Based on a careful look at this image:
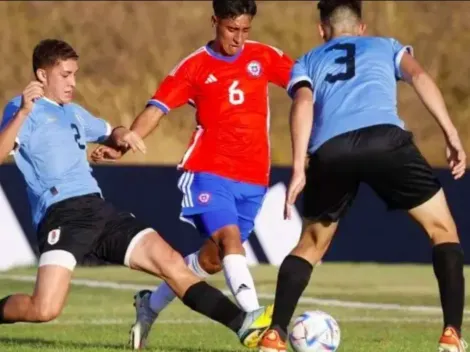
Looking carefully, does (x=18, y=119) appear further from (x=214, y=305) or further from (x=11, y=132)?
(x=214, y=305)

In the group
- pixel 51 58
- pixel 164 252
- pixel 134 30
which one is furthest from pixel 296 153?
pixel 134 30

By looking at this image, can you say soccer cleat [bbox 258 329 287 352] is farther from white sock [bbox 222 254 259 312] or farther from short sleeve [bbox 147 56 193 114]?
short sleeve [bbox 147 56 193 114]

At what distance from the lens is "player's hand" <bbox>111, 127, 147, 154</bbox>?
9.80m

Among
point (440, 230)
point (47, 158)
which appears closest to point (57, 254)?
point (47, 158)

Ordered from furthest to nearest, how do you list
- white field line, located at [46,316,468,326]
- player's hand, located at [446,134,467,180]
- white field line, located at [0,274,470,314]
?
white field line, located at [0,274,470,314] → white field line, located at [46,316,468,326] → player's hand, located at [446,134,467,180]

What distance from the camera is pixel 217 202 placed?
34.9ft

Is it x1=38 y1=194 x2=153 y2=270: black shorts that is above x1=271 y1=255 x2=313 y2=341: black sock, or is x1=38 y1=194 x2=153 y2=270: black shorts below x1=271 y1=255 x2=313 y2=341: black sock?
above

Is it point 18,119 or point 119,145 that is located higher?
point 18,119

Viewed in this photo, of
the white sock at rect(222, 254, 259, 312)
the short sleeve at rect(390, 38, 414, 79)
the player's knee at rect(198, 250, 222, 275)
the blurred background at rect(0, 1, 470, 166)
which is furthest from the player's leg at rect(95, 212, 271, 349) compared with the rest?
the blurred background at rect(0, 1, 470, 166)

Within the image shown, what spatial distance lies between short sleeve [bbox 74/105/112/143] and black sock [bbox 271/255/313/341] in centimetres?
164

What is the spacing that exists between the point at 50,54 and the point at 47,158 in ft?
2.09

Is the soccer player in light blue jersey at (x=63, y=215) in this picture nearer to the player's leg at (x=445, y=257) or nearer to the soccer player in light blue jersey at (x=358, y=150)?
the soccer player in light blue jersey at (x=358, y=150)

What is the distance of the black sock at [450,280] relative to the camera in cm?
925

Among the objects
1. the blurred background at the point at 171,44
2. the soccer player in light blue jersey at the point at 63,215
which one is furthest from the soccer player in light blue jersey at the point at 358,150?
the blurred background at the point at 171,44
